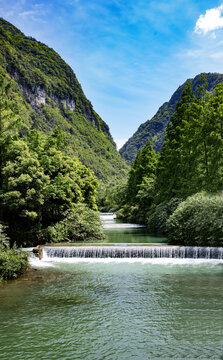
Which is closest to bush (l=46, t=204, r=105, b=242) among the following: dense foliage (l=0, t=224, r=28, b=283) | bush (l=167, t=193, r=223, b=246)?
bush (l=167, t=193, r=223, b=246)

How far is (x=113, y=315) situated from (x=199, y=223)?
44.6ft

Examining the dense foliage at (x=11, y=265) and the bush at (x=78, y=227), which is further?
the bush at (x=78, y=227)

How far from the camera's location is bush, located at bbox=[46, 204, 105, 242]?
84.6 feet

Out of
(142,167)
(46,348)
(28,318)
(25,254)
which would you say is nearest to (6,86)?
(25,254)

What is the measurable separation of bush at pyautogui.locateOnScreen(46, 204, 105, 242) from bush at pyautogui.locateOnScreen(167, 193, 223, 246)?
7101 millimetres

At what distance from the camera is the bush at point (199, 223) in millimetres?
20984

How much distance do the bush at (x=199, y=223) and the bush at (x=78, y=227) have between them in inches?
280

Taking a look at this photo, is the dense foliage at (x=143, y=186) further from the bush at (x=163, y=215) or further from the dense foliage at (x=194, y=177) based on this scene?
the bush at (x=163, y=215)

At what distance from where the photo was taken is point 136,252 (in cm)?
2000

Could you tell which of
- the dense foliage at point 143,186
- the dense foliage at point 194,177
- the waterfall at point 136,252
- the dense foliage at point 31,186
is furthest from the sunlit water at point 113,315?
the dense foliage at point 143,186

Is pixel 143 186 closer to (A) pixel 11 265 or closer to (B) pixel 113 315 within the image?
(A) pixel 11 265

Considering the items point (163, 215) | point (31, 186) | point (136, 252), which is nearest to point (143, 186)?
point (163, 215)

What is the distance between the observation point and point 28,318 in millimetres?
9648

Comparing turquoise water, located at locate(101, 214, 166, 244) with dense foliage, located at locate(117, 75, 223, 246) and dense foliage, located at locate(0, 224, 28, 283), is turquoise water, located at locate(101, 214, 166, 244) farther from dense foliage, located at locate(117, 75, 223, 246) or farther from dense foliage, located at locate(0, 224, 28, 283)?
dense foliage, located at locate(0, 224, 28, 283)
